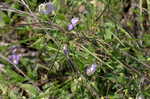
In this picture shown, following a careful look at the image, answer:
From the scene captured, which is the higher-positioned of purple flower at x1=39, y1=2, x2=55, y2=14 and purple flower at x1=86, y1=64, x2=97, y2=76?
purple flower at x1=39, y1=2, x2=55, y2=14

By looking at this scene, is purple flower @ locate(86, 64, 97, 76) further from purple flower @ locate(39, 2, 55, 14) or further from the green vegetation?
purple flower @ locate(39, 2, 55, 14)

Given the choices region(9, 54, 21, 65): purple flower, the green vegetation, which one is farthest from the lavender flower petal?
region(9, 54, 21, 65): purple flower

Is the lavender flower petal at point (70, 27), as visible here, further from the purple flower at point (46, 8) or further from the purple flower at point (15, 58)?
the purple flower at point (15, 58)

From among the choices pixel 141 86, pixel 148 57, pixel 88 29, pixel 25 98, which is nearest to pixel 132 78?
pixel 141 86

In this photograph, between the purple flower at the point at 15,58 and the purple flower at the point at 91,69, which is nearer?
the purple flower at the point at 91,69

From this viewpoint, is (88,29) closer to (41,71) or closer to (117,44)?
(117,44)

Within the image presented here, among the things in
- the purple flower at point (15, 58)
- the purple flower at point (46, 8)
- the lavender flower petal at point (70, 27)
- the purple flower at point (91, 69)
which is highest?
the purple flower at point (46, 8)

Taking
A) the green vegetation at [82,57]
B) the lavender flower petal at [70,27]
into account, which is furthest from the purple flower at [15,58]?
the lavender flower petal at [70,27]

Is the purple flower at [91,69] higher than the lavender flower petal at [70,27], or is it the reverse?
the lavender flower petal at [70,27]

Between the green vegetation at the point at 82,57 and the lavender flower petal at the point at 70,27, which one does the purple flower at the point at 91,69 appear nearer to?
the green vegetation at the point at 82,57
